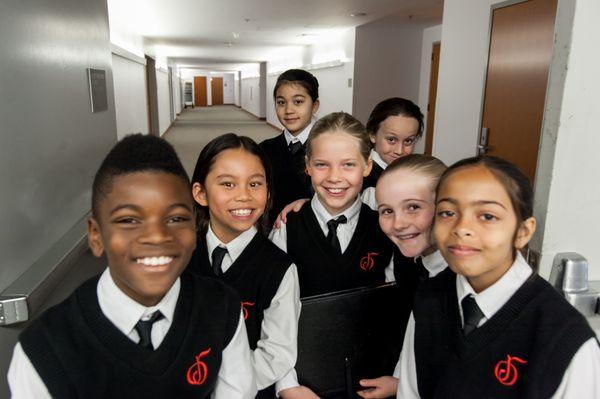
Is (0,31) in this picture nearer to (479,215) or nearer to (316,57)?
(479,215)

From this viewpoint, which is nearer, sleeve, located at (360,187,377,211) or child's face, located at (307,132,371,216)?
child's face, located at (307,132,371,216)

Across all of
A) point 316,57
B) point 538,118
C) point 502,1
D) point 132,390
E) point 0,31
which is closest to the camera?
point 132,390

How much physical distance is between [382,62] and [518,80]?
5109mm

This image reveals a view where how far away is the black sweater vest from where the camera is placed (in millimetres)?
1320

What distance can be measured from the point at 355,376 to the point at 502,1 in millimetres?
3597

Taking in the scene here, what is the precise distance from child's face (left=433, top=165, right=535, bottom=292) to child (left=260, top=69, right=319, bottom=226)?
Answer: 1299 mm

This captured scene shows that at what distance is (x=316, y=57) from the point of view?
11.3 metres

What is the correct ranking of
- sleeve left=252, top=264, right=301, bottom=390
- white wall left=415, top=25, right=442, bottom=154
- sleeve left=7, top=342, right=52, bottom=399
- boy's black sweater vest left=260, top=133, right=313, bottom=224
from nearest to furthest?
sleeve left=7, top=342, right=52, bottom=399 < sleeve left=252, top=264, right=301, bottom=390 < boy's black sweater vest left=260, top=133, right=313, bottom=224 < white wall left=415, top=25, right=442, bottom=154

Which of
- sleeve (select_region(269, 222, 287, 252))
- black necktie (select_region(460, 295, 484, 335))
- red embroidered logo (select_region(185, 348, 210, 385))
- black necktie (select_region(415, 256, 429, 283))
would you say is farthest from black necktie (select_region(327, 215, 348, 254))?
red embroidered logo (select_region(185, 348, 210, 385))

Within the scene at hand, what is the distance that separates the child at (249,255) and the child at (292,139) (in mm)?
856

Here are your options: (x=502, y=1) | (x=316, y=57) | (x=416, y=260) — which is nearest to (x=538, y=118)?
(x=502, y=1)

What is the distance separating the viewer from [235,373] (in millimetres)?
1061

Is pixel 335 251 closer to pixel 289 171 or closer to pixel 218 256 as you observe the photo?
pixel 218 256

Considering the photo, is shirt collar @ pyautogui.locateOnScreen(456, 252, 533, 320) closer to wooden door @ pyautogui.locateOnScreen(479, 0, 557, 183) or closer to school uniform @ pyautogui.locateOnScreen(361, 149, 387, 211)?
school uniform @ pyautogui.locateOnScreen(361, 149, 387, 211)
